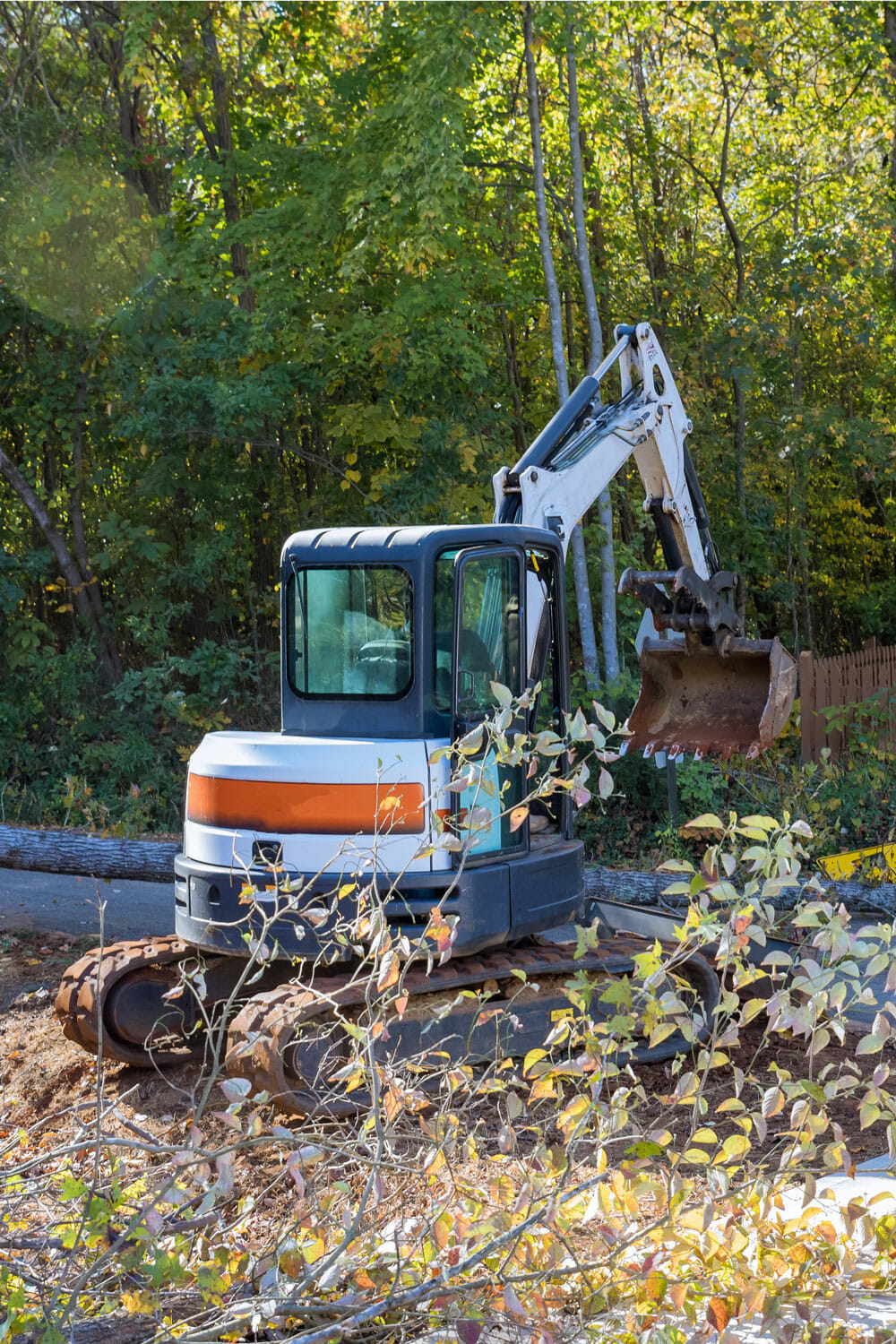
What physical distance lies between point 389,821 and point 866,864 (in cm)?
517

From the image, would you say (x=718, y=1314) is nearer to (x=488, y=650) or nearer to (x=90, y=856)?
(x=488, y=650)

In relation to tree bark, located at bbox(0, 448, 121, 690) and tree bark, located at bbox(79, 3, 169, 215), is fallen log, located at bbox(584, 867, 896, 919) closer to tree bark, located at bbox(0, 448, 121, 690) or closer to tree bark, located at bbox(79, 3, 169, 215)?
tree bark, located at bbox(0, 448, 121, 690)

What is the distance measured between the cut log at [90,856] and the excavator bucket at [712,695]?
4.09m

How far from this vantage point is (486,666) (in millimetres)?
5598

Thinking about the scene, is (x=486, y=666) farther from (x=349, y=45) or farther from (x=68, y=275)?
(x=349, y=45)

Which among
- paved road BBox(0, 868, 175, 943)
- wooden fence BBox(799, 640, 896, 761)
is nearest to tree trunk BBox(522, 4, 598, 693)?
wooden fence BBox(799, 640, 896, 761)

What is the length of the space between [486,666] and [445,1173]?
2188 mm

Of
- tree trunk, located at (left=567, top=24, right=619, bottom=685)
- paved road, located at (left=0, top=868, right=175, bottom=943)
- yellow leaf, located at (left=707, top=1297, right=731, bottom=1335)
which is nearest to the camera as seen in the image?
yellow leaf, located at (left=707, top=1297, right=731, bottom=1335)

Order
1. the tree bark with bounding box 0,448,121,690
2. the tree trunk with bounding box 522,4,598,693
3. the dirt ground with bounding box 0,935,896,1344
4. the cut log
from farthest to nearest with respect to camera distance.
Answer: the tree bark with bounding box 0,448,121,690, the tree trunk with bounding box 522,4,598,693, the cut log, the dirt ground with bounding box 0,935,896,1344

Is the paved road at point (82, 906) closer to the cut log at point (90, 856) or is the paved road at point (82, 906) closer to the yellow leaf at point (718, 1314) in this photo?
the cut log at point (90, 856)

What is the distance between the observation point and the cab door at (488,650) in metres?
5.43

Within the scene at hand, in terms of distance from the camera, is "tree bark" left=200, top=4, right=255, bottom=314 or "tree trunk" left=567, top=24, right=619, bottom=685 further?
"tree bark" left=200, top=4, right=255, bottom=314

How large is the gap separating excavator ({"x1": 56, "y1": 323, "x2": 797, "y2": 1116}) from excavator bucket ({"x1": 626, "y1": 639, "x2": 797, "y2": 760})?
5.28ft

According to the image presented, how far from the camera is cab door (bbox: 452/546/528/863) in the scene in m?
5.43
